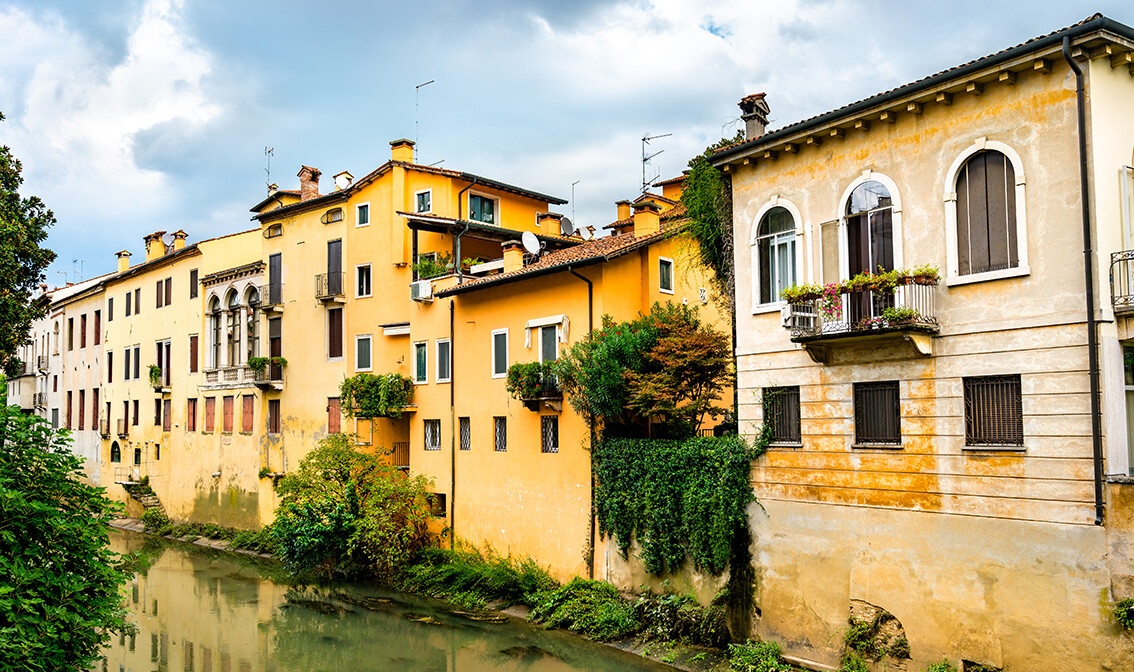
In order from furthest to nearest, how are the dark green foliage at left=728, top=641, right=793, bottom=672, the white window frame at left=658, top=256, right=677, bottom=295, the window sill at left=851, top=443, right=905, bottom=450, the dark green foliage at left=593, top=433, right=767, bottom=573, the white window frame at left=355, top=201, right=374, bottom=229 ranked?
the white window frame at left=355, top=201, right=374, bottom=229
the white window frame at left=658, top=256, right=677, bottom=295
the dark green foliage at left=593, top=433, right=767, bottom=573
the dark green foliage at left=728, top=641, right=793, bottom=672
the window sill at left=851, top=443, right=905, bottom=450

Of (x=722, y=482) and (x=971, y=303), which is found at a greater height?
(x=971, y=303)

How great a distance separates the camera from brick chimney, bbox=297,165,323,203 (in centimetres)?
3575

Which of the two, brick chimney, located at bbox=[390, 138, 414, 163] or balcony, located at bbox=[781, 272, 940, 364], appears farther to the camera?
brick chimney, located at bbox=[390, 138, 414, 163]

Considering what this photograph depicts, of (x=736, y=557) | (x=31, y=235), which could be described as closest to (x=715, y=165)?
(x=736, y=557)

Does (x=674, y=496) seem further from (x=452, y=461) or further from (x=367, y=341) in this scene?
(x=367, y=341)

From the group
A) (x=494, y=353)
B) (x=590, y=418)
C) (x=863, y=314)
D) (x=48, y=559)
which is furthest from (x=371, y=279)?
(x=48, y=559)

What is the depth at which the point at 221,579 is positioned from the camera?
28.7m

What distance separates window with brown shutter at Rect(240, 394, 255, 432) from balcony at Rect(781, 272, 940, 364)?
83.5ft

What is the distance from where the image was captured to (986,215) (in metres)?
13.8

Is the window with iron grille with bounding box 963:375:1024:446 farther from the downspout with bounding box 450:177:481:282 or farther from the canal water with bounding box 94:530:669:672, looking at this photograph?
the downspout with bounding box 450:177:481:282

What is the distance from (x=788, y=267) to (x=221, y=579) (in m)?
21.7

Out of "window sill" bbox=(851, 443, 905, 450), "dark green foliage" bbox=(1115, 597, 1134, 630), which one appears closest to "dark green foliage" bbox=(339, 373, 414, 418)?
"window sill" bbox=(851, 443, 905, 450)

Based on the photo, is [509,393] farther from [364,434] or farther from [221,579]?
[221,579]

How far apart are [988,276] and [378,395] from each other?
60.1ft
